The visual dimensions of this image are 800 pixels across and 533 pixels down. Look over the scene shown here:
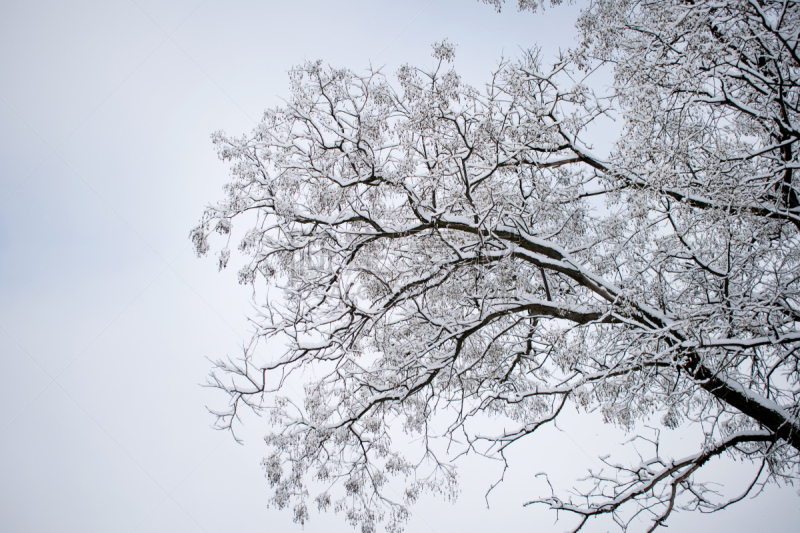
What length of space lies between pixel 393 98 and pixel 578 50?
6.26 ft

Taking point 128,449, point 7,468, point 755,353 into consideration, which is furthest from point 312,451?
point 7,468

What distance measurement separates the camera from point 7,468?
32.2 m

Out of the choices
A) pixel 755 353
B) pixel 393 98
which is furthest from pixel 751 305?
pixel 393 98

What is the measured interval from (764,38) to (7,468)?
45013mm

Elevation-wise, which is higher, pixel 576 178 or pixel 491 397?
pixel 576 178

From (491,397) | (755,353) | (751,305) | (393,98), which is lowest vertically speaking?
(491,397)

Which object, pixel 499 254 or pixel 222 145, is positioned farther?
pixel 222 145

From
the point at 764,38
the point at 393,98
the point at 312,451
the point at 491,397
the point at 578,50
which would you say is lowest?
the point at 312,451

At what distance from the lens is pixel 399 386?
445 cm

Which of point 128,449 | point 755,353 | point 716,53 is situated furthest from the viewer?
point 128,449

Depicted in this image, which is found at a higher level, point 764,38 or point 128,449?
point 764,38

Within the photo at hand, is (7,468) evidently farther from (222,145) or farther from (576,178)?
(576,178)

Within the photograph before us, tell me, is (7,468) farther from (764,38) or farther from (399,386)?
(764,38)

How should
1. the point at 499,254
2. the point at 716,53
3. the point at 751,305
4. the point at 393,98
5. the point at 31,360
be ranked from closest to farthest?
the point at 751,305
the point at 716,53
the point at 499,254
the point at 393,98
the point at 31,360
